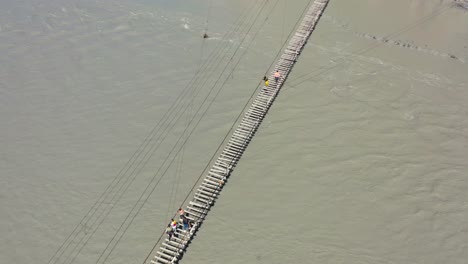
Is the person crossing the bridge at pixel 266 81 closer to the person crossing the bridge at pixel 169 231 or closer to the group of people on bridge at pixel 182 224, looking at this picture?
the group of people on bridge at pixel 182 224

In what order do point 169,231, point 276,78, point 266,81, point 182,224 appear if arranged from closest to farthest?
point 169,231
point 182,224
point 266,81
point 276,78

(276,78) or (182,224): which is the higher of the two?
(276,78)

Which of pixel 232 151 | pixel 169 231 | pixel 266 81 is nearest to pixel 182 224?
pixel 169 231

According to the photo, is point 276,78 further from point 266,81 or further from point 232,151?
point 232,151

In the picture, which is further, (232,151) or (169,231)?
(232,151)

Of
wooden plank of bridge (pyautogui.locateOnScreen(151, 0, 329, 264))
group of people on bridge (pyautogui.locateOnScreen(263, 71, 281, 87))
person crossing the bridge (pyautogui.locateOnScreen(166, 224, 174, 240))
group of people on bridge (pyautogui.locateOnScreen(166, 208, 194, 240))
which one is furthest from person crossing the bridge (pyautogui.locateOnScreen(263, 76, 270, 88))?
person crossing the bridge (pyautogui.locateOnScreen(166, 224, 174, 240))

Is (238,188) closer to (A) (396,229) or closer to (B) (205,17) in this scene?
(A) (396,229)

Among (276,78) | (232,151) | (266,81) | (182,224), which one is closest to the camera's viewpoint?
(182,224)

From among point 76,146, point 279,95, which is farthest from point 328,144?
point 76,146

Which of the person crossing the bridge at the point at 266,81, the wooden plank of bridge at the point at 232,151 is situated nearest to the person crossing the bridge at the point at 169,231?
the wooden plank of bridge at the point at 232,151
